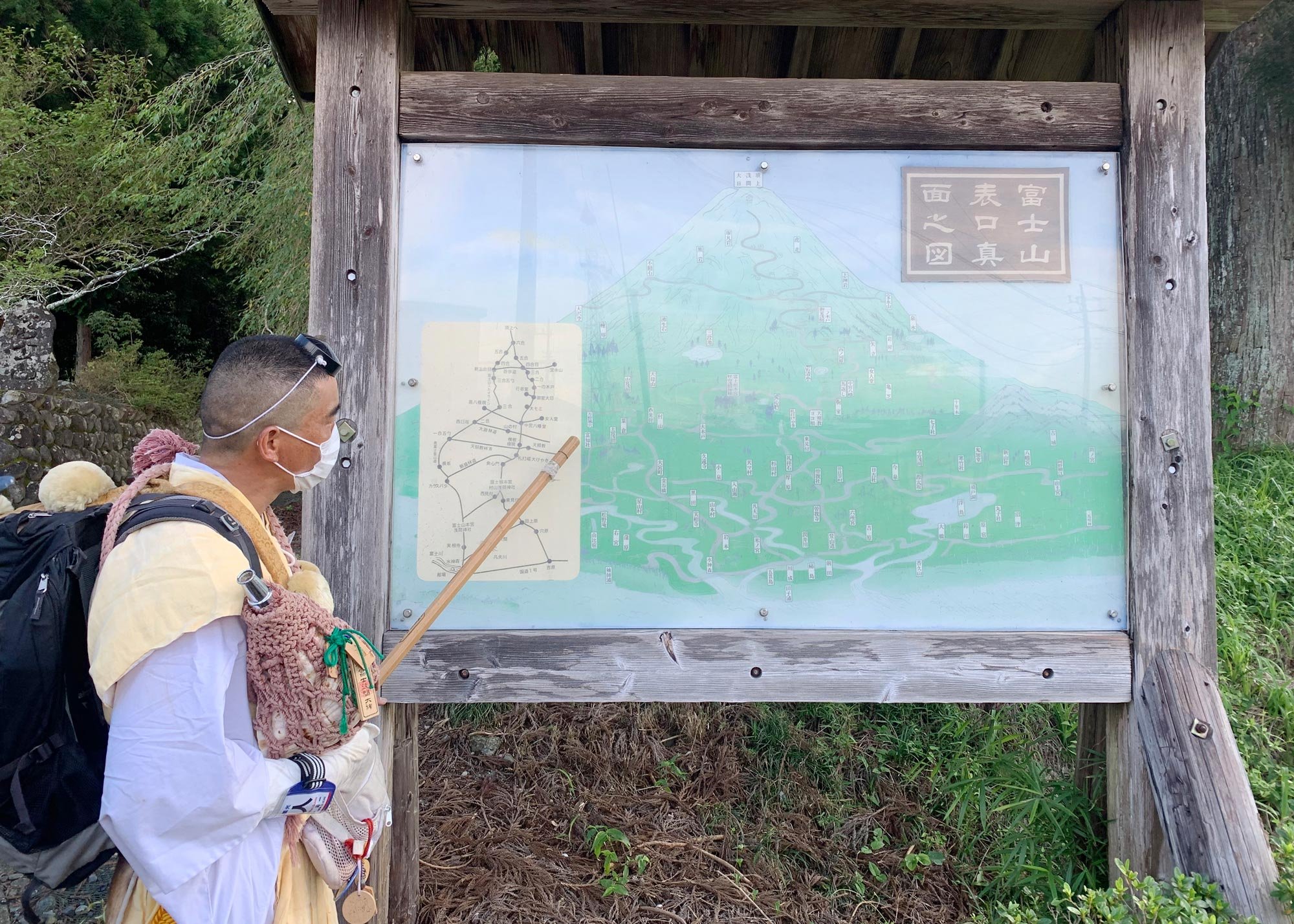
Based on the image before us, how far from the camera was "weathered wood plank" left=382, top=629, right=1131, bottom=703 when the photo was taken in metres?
2.26

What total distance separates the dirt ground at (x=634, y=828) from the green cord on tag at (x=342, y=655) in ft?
6.53

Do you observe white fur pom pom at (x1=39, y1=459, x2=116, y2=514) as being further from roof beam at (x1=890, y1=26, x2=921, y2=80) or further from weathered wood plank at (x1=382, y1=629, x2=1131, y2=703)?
roof beam at (x1=890, y1=26, x2=921, y2=80)

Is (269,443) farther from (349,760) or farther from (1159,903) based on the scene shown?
(1159,903)

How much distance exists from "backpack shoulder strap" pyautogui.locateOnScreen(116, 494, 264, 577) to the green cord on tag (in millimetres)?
170

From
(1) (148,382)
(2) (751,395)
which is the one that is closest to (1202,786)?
(2) (751,395)

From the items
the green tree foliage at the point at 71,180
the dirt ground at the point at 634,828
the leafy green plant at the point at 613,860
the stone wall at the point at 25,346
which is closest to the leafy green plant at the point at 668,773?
the dirt ground at the point at 634,828

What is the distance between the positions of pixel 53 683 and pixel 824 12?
2.58 m

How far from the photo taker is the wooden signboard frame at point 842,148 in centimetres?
227

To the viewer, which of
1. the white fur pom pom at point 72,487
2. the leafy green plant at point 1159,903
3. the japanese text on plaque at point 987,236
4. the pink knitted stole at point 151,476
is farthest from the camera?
the japanese text on plaque at point 987,236

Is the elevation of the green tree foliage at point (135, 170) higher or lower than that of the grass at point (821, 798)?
higher

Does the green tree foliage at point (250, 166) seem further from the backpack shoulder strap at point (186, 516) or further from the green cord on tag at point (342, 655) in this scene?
the green cord on tag at point (342, 655)

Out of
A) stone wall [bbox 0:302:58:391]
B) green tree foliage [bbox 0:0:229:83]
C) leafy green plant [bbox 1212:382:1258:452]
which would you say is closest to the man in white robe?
leafy green plant [bbox 1212:382:1258:452]

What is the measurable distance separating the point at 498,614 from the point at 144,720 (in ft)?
3.60

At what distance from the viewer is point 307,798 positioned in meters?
1.42
